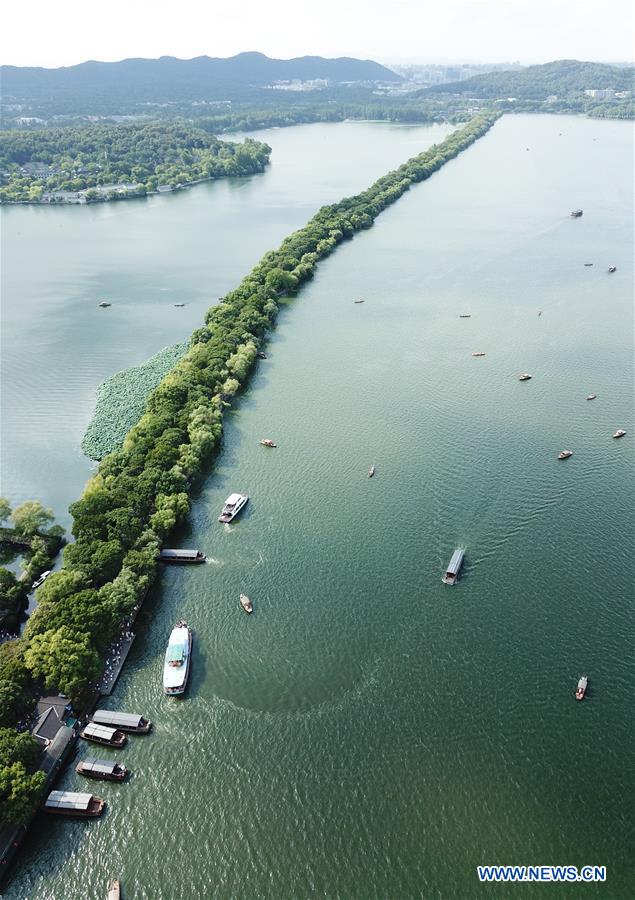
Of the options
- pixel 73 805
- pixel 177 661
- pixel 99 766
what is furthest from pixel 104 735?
pixel 177 661

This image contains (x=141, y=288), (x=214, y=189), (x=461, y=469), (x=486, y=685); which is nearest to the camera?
(x=486, y=685)

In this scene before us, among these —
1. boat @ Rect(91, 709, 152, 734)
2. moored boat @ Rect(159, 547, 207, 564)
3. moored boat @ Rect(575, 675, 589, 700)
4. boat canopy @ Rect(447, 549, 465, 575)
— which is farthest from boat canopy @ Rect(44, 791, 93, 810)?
moored boat @ Rect(575, 675, 589, 700)

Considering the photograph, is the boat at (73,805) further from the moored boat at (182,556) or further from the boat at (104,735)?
the moored boat at (182,556)

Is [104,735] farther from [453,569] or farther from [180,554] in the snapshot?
[453,569]

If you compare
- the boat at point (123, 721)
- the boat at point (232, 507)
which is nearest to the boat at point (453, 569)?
the boat at point (232, 507)

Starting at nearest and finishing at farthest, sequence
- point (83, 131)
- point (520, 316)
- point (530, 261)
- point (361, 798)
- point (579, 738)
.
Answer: point (361, 798)
point (579, 738)
point (520, 316)
point (530, 261)
point (83, 131)

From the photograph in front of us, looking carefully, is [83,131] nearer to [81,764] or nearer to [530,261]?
[530,261]

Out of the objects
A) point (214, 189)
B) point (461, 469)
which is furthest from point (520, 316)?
point (214, 189)
